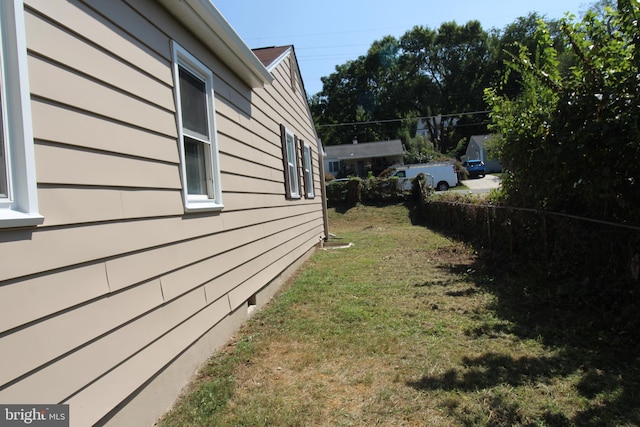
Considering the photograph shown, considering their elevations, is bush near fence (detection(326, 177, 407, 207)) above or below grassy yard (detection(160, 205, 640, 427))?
above

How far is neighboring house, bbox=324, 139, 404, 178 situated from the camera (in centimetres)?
4247

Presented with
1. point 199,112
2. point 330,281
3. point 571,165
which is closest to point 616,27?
point 571,165

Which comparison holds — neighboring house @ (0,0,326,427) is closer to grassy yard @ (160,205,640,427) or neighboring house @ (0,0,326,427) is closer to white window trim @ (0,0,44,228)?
white window trim @ (0,0,44,228)

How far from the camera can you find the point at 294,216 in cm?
787

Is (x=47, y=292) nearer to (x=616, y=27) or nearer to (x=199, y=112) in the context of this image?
(x=199, y=112)

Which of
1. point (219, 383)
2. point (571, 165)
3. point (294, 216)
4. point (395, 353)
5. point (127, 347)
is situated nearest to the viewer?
point (127, 347)

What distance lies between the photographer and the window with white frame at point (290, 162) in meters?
7.41

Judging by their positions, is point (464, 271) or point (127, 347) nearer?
point (127, 347)

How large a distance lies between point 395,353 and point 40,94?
10.5 feet

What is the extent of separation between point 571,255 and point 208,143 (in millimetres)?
4563

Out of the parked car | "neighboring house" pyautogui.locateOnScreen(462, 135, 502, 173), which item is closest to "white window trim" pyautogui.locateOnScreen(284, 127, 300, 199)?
the parked car

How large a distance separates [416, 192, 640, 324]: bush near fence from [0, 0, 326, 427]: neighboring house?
12.7ft

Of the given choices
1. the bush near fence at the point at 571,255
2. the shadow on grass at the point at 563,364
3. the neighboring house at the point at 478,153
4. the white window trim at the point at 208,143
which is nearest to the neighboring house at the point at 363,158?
the neighboring house at the point at 478,153

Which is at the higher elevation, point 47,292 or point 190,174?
point 190,174
